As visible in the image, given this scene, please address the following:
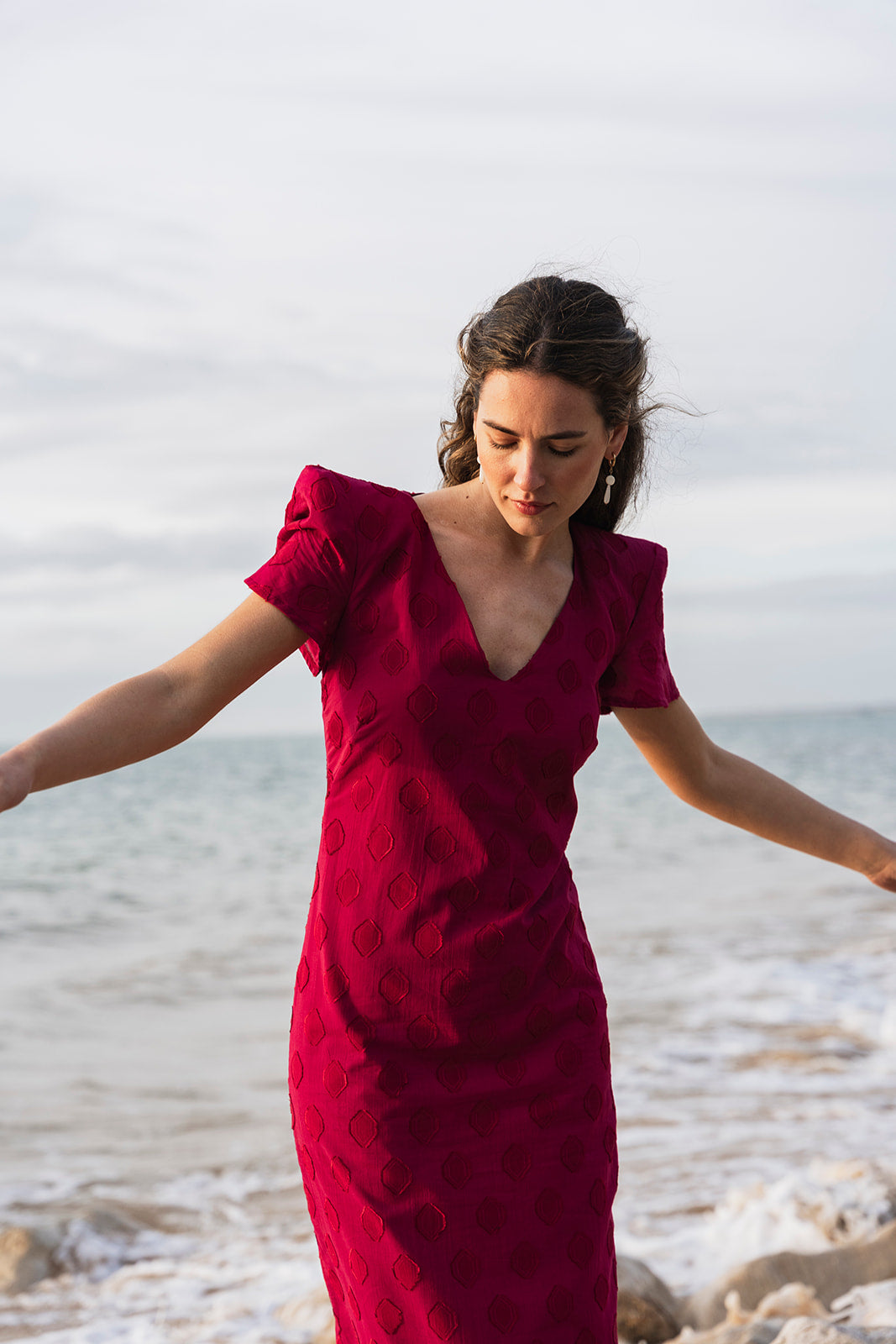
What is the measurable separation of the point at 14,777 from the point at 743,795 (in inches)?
57.6

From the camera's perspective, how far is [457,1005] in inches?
71.8

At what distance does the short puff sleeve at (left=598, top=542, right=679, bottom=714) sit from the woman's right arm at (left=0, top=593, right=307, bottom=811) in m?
0.60

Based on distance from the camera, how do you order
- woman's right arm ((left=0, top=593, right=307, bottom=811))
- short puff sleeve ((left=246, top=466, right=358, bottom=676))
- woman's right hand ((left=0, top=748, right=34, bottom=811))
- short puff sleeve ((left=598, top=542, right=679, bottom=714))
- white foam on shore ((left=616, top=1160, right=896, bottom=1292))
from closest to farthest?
woman's right hand ((left=0, top=748, right=34, bottom=811)) < woman's right arm ((left=0, top=593, right=307, bottom=811)) < short puff sleeve ((left=246, top=466, right=358, bottom=676)) < short puff sleeve ((left=598, top=542, right=679, bottom=714)) < white foam on shore ((left=616, top=1160, right=896, bottom=1292))

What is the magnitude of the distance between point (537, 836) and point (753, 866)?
1095 cm

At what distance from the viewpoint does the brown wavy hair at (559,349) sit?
72.9 inches

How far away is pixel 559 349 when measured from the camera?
1.85 metres

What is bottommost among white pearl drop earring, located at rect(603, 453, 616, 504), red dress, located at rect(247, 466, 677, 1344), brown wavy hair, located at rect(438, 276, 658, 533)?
red dress, located at rect(247, 466, 677, 1344)

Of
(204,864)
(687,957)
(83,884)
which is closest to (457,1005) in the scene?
(687,957)

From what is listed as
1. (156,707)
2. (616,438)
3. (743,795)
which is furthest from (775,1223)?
(156,707)

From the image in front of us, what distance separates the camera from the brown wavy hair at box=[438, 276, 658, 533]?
185cm

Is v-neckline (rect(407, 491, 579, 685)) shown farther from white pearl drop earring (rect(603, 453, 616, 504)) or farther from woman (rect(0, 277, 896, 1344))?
white pearl drop earring (rect(603, 453, 616, 504))

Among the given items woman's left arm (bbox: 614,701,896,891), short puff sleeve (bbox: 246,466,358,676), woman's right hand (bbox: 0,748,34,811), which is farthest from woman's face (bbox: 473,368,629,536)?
woman's right hand (bbox: 0,748,34,811)

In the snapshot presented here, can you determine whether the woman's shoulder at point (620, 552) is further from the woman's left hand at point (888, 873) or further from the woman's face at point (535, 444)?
the woman's left hand at point (888, 873)

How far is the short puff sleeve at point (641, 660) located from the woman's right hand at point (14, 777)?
101cm
